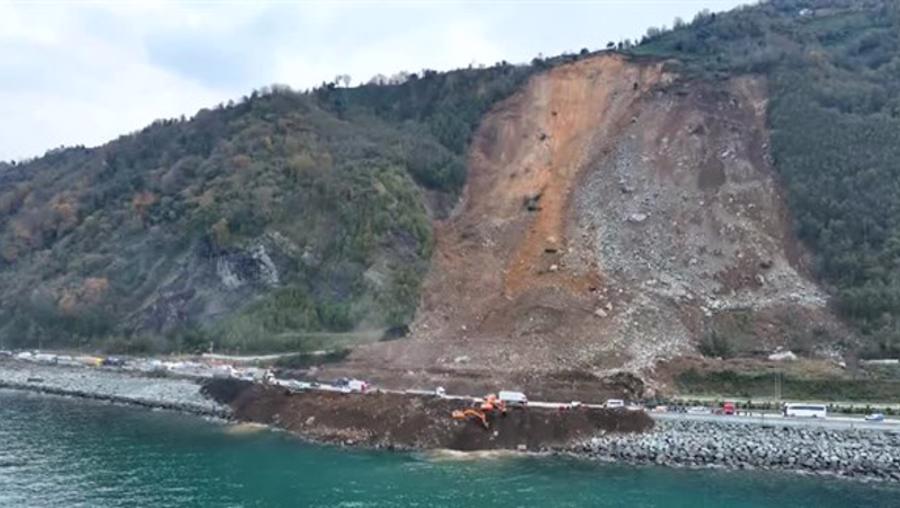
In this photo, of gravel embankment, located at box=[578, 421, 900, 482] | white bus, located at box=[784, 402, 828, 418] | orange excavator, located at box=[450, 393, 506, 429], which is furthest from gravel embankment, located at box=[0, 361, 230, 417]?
white bus, located at box=[784, 402, 828, 418]

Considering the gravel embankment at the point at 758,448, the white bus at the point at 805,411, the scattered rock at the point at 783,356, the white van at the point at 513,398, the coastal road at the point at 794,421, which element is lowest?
the gravel embankment at the point at 758,448

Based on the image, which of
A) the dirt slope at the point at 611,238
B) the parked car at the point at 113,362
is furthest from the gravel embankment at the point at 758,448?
the parked car at the point at 113,362

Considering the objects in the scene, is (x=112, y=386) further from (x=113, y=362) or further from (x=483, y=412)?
(x=483, y=412)

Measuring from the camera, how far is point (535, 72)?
12044cm

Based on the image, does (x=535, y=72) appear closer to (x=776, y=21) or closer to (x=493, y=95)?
(x=493, y=95)

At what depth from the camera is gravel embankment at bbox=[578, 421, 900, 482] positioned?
55219 millimetres

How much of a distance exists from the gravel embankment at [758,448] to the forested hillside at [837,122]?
710 inches

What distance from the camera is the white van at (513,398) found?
65775 millimetres

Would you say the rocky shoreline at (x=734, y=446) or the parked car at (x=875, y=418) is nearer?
the rocky shoreline at (x=734, y=446)

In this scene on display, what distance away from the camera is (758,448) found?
57.7m

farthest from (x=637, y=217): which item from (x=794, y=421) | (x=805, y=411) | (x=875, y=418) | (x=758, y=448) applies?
(x=758, y=448)

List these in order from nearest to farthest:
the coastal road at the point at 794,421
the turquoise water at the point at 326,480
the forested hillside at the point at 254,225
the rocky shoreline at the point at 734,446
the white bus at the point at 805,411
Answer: the turquoise water at the point at 326,480 → the rocky shoreline at the point at 734,446 → the coastal road at the point at 794,421 → the white bus at the point at 805,411 → the forested hillside at the point at 254,225

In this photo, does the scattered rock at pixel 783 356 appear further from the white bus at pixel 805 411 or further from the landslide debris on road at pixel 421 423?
the landslide debris on road at pixel 421 423

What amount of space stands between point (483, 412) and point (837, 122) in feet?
186
